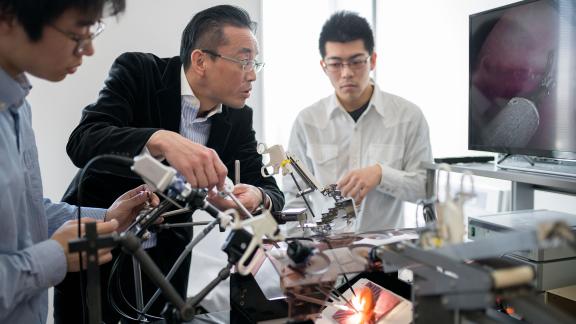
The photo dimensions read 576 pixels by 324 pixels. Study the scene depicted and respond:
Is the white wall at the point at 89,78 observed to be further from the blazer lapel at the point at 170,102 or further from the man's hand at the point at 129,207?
the man's hand at the point at 129,207

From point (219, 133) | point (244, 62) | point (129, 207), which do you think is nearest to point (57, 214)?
point (129, 207)

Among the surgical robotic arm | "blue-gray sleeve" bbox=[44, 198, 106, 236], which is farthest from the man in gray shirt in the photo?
the surgical robotic arm

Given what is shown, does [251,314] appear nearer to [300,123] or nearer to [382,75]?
[300,123]

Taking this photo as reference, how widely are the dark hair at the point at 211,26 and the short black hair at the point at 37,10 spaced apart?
0.72 metres

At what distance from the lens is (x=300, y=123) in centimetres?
223

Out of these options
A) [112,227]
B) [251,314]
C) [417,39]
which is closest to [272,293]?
[251,314]

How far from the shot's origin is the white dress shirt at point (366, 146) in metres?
2.07

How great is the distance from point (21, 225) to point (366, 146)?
1523 mm

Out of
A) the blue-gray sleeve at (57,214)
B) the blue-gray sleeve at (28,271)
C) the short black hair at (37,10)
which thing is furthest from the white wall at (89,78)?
the blue-gray sleeve at (28,271)

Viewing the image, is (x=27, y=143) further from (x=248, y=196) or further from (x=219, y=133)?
(x=219, y=133)

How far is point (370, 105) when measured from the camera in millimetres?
2162

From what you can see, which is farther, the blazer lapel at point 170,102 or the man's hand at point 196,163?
the blazer lapel at point 170,102

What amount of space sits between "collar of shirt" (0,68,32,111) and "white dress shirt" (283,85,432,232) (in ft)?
4.21

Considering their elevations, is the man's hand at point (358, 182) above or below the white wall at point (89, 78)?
below
